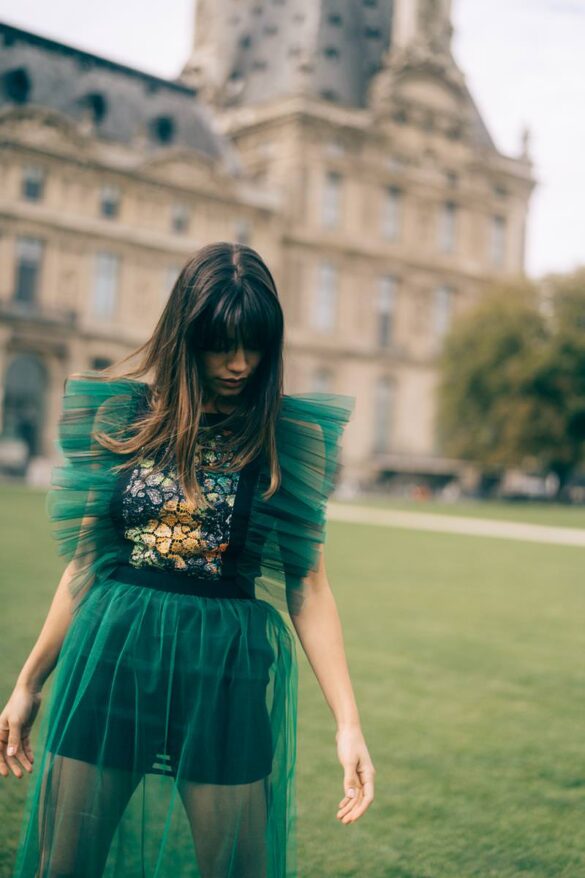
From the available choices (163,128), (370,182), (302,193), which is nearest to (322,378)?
(302,193)

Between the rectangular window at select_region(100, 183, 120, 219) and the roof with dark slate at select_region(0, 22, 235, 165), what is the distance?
7.93 ft

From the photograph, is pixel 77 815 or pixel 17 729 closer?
pixel 77 815

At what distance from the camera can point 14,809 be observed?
15.3 ft

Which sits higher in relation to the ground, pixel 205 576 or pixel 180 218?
pixel 180 218

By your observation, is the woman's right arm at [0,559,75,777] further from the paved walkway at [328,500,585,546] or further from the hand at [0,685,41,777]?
the paved walkway at [328,500,585,546]

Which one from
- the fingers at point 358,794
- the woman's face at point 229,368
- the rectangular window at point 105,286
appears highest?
the rectangular window at point 105,286

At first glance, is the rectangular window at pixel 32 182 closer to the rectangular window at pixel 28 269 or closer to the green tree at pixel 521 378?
the rectangular window at pixel 28 269

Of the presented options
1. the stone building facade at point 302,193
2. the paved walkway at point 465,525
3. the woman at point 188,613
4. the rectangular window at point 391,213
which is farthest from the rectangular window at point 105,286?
the woman at point 188,613

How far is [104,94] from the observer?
50.3 m

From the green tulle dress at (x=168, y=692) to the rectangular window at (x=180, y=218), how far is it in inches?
1915

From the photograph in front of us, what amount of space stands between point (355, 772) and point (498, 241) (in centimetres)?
6309

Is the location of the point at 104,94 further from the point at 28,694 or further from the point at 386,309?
the point at 28,694

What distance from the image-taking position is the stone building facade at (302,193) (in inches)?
1843

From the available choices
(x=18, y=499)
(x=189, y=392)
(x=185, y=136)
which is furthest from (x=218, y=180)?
(x=189, y=392)
